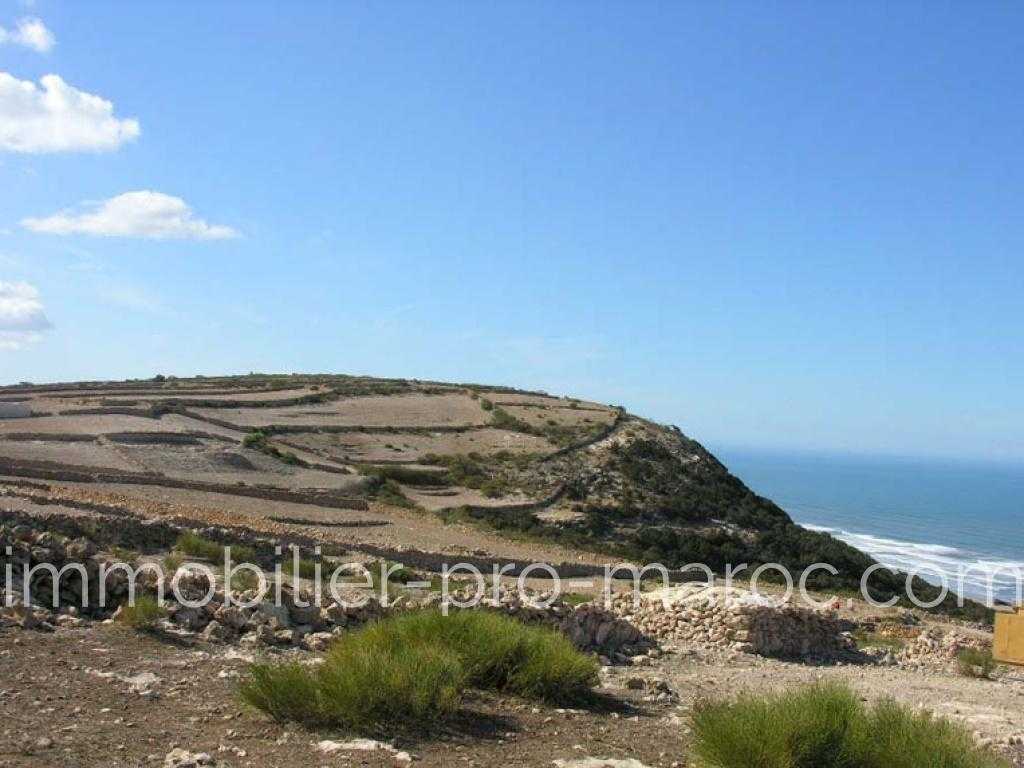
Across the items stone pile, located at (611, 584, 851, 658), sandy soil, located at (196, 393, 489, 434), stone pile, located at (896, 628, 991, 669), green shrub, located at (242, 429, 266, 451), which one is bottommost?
stone pile, located at (896, 628, 991, 669)

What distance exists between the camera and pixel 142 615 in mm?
10961

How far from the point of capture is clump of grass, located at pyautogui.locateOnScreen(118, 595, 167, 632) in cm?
1095

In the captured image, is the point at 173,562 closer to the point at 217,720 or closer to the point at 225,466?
the point at 217,720

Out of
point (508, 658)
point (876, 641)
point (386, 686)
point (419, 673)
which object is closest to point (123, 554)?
point (508, 658)

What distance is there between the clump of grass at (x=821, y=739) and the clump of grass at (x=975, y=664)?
1044 cm

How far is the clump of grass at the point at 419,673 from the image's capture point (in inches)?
315

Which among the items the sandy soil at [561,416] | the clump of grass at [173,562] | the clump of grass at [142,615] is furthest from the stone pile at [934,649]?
the sandy soil at [561,416]

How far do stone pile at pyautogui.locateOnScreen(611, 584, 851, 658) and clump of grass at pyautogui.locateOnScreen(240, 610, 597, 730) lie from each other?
6490 mm

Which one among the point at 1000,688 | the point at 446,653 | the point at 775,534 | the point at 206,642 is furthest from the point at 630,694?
the point at 775,534

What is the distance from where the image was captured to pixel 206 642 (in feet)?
36.1

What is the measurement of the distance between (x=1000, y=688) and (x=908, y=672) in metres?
1.60

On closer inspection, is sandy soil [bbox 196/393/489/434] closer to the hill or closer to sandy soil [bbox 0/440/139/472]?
the hill

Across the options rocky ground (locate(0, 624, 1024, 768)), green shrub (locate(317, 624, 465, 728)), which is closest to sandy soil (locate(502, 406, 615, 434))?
rocky ground (locate(0, 624, 1024, 768))

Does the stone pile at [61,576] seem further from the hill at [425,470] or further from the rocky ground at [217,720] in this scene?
the hill at [425,470]
